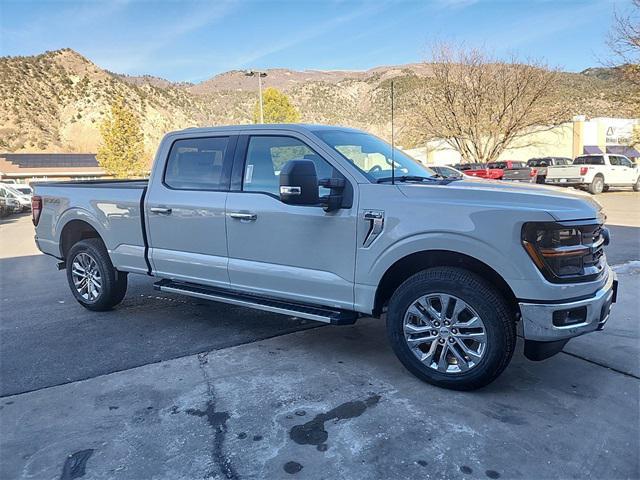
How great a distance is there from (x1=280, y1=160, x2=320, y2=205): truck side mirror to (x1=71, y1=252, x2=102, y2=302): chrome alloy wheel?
3.01 m

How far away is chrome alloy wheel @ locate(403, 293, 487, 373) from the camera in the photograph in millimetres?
3369

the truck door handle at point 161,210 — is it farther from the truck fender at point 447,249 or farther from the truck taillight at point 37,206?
the truck fender at point 447,249

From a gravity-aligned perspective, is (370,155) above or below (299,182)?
above

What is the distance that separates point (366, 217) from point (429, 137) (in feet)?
102

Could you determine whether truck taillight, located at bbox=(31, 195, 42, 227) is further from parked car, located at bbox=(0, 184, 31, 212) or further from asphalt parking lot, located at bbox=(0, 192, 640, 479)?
parked car, located at bbox=(0, 184, 31, 212)

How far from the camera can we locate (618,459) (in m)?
2.69

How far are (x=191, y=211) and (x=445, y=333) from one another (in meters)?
2.56

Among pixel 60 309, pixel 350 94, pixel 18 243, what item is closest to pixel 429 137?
pixel 18 243

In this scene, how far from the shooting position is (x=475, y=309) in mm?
3312

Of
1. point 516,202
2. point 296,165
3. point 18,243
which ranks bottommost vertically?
point 18,243

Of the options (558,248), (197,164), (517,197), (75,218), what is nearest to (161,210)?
(197,164)

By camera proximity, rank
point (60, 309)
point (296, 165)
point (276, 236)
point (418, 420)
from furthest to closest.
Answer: point (60, 309) → point (276, 236) → point (296, 165) → point (418, 420)

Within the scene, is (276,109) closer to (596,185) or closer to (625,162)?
(596,185)

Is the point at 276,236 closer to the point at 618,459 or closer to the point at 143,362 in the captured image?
the point at 143,362
